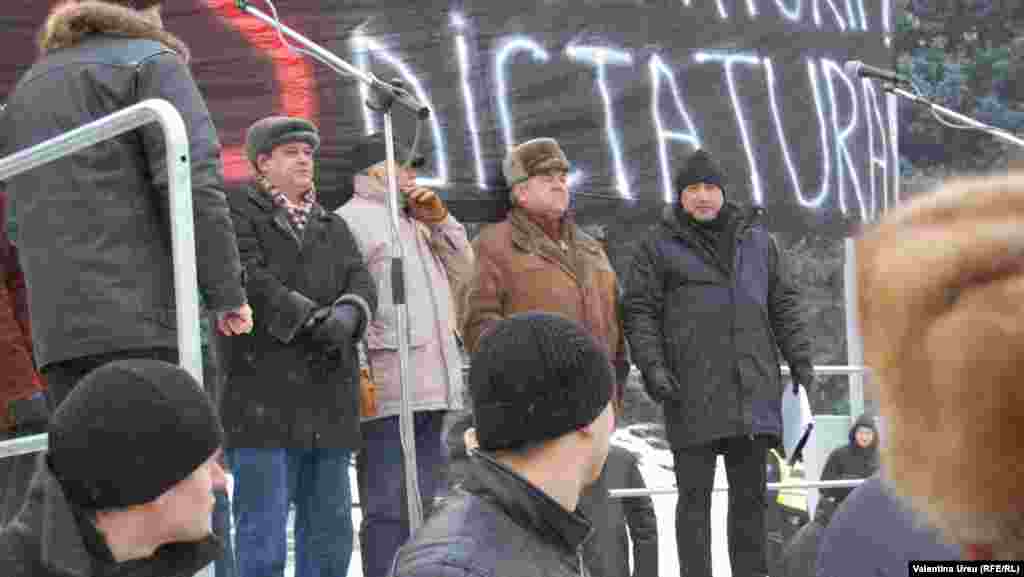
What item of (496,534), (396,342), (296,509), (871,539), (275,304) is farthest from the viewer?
(396,342)

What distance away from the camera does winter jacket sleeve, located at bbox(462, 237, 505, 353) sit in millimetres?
6348

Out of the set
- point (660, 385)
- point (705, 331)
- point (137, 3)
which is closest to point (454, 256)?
point (660, 385)

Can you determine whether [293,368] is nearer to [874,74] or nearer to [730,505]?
[730,505]

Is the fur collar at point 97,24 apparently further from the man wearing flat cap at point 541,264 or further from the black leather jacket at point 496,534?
the man wearing flat cap at point 541,264

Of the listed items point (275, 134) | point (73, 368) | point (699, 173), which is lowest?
point (73, 368)

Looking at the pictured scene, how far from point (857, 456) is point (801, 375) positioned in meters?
3.11

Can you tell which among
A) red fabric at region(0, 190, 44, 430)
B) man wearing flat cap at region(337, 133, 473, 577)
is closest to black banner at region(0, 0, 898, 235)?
man wearing flat cap at region(337, 133, 473, 577)

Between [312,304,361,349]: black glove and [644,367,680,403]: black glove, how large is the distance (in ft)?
4.61

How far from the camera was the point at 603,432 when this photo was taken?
327 centimetres

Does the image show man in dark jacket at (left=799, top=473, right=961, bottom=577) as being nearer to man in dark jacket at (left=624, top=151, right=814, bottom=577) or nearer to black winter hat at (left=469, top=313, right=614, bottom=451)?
black winter hat at (left=469, top=313, right=614, bottom=451)

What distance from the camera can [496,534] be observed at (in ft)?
9.46

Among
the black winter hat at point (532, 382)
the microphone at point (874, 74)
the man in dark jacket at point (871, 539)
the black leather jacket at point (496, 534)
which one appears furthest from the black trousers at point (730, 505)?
the man in dark jacket at point (871, 539)

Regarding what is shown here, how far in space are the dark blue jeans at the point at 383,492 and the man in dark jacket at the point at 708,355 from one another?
1070 millimetres

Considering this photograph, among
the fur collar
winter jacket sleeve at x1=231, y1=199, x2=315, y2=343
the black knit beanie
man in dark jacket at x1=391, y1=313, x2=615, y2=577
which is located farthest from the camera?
winter jacket sleeve at x1=231, y1=199, x2=315, y2=343
